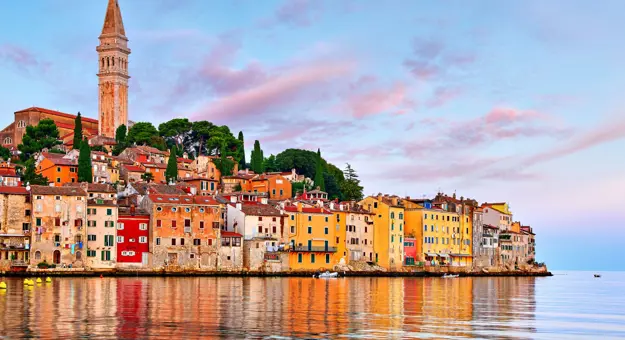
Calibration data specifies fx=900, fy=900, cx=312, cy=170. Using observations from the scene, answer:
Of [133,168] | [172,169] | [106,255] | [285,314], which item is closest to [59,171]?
[133,168]

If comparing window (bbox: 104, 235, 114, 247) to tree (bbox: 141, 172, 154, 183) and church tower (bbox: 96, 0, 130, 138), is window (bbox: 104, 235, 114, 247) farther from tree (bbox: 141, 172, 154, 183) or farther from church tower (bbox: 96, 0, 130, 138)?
church tower (bbox: 96, 0, 130, 138)

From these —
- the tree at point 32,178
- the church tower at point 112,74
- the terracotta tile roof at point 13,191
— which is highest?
the church tower at point 112,74

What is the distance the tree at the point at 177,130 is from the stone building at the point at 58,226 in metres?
45.4

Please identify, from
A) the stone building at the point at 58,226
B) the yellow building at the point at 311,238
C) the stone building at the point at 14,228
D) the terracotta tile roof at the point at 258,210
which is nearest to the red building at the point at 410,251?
the yellow building at the point at 311,238

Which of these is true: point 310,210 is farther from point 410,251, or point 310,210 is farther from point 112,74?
point 112,74

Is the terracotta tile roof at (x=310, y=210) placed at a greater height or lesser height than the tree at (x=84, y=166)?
lesser

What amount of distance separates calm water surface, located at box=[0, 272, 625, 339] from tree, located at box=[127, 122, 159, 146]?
5719 cm

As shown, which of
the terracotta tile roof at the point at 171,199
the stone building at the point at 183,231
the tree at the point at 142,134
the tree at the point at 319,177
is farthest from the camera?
the tree at the point at 142,134

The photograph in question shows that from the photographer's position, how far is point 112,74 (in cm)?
12350

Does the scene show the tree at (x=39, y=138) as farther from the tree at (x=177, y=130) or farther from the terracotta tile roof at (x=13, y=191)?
the terracotta tile roof at (x=13, y=191)

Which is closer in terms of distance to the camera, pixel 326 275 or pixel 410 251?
pixel 326 275

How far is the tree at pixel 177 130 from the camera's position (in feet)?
374

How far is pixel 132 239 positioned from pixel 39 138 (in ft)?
142

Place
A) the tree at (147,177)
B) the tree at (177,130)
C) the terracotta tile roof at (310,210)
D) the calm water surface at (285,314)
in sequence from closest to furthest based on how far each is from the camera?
1. the calm water surface at (285,314)
2. the terracotta tile roof at (310,210)
3. the tree at (147,177)
4. the tree at (177,130)
